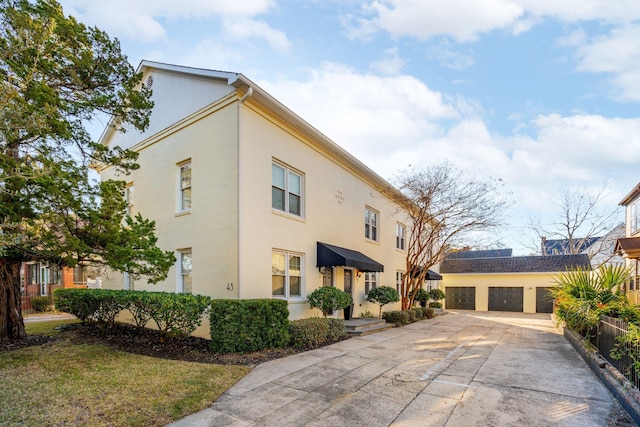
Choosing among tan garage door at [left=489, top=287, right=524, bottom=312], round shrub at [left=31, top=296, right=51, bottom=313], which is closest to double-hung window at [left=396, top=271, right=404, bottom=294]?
tan garage door at [left=489, top=287, right=524, bottom=312]

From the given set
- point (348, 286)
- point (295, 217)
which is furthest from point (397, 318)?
point (295, 217)

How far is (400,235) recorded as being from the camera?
19.1 metres

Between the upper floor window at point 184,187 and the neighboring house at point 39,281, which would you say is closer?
the upper floor window at point 184,187

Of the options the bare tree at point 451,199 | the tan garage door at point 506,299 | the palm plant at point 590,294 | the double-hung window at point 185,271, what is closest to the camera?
the palm plant at point 590,294

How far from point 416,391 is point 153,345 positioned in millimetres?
6368

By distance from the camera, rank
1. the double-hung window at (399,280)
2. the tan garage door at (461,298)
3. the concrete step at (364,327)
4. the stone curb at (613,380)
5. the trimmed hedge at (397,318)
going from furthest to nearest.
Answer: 1. the tan garage door at (461,298)
2. the double-hung window at (399,280)
3. the trimmed hedge at (397,318)
4. the concrete step at (364,327)
5. the stone curb at (613,380)

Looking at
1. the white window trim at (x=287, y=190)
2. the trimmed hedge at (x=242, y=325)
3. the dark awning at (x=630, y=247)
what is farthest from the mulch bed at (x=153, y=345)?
the dark awning at (x=630, y=247)

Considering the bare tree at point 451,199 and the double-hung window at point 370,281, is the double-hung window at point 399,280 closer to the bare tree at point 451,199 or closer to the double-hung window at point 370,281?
the double-hung window at point 370,281

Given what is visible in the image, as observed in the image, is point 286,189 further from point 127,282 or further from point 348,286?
point 127,282

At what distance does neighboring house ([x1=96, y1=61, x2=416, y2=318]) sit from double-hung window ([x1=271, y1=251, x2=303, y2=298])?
0.03 metres

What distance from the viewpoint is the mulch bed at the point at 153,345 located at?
7188 millimetres

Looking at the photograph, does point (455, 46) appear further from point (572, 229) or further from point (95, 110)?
point (572, 229)

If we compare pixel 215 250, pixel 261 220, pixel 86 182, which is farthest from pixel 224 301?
pixel 86 182

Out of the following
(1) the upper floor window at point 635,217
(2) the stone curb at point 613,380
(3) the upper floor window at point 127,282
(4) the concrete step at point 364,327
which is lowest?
(4) the concrete step at point 364,327
